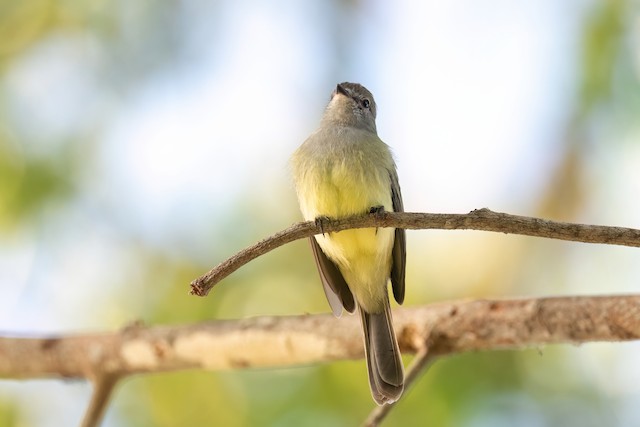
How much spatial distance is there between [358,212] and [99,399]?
1740 mm

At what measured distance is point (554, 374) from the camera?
5355 mm

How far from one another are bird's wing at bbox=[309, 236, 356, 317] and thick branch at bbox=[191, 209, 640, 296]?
4.55ft

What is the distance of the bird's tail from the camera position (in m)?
4.02

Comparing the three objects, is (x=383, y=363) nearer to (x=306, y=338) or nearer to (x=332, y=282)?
(x=306, y=338)

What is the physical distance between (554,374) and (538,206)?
3.81 ft

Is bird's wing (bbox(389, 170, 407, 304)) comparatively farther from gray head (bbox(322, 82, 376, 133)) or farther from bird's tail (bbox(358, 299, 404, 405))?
gray head (bbox(322, 82, 376, 133))

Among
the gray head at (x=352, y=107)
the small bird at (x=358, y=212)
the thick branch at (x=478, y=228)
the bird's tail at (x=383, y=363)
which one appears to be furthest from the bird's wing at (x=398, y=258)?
the thick branch at (x=478, y=228)

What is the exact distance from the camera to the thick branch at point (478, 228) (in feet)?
9.50

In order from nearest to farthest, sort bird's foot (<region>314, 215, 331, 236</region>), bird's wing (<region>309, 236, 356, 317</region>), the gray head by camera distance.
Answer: bird's foot (<region>314, 215, 331, 236</region>)
bird's wing (<region>309, 236, 356, 317</region>)
the gray head

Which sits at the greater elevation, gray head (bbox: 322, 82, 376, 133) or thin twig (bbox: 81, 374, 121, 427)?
gray head (bbox: 322, 82, 376, 133)

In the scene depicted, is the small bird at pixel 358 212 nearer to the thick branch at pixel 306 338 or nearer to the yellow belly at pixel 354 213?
the yellow belly at pixel 354 213

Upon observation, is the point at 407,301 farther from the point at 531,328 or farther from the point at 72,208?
the point at 72,208

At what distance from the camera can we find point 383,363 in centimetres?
409

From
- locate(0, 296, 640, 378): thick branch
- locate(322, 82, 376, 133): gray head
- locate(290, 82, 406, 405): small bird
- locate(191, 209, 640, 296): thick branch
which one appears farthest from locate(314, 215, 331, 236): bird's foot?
locate(322, 82, 376, 133): gray head
